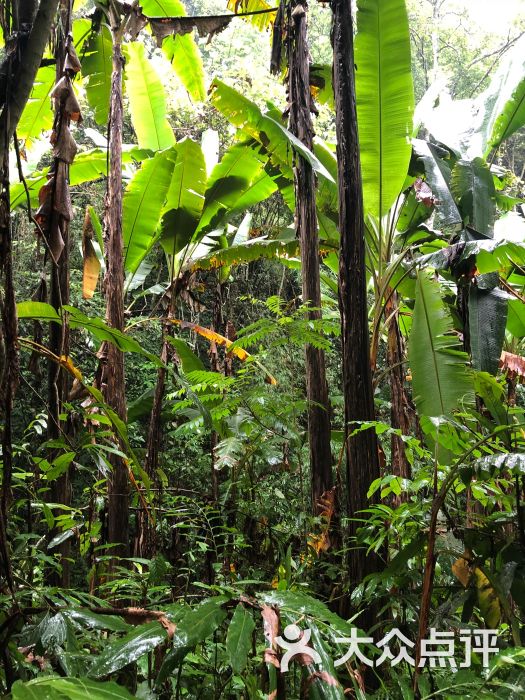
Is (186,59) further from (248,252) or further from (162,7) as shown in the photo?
(248,252)

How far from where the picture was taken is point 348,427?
7.30 feet

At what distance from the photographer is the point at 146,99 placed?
17.9ft

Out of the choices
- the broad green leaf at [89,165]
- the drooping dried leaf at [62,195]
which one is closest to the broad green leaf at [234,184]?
the broad green leaf at [89,165]

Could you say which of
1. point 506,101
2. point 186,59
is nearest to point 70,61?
point 506,101

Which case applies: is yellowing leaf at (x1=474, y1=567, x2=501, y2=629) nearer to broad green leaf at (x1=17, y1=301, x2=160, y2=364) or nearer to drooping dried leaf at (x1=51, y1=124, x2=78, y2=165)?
broad green leaf at (x1=17, y1=301, x2=160, y2=364)

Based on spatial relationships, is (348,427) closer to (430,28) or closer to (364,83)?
(364,83)

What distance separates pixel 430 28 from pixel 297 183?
12.7 m

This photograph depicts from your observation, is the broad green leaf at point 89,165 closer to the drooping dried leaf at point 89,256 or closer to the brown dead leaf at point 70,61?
the drooping dried leaf at point 89,256

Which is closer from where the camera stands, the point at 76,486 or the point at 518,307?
the point at 518,307

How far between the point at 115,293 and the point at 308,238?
135 cm

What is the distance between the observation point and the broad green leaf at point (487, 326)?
2545 millimetres

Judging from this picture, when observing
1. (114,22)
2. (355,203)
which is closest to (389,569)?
(355,203)

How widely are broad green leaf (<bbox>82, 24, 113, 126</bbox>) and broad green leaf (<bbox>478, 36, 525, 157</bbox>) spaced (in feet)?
9.38

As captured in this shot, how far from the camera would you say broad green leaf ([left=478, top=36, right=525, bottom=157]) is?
12.3 ft
